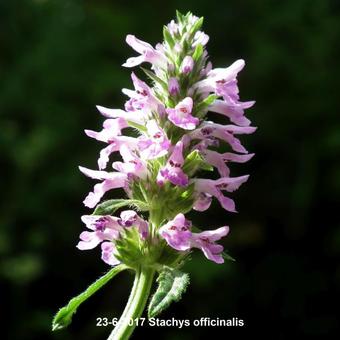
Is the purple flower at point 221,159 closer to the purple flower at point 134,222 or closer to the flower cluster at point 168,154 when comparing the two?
the flower cluster at point 168,154

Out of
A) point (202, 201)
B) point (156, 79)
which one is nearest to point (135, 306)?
point (202, 201)

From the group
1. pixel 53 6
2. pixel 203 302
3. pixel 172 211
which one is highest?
pixel 53 6

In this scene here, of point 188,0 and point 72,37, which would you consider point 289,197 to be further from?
point 72,37

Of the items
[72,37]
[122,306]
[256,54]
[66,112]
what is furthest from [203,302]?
[72,37]

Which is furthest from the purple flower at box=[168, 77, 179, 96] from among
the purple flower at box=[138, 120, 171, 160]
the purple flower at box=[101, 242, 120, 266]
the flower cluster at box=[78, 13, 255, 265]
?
the purple flower at box=[101, 242, 120, 266]

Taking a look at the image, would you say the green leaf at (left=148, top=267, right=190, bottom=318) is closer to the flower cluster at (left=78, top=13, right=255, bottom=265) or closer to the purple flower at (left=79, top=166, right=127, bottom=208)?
the flower cluster at (left=78, top=13, right=255, bottom=265)
